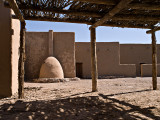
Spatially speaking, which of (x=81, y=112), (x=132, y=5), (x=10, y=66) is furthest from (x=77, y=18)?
(x=81, y=112)

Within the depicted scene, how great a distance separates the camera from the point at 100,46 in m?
16.6

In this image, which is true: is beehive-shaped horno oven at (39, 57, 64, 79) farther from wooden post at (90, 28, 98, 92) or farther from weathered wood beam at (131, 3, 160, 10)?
weathered wood beam at (131, 3, 160, 10)

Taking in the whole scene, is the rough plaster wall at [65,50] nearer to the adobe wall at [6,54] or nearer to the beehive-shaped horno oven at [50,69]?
the beehive-shaped horno oven at [50,69]

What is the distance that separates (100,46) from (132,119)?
45.1ft

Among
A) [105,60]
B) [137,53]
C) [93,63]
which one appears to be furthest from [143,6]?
[137,53]

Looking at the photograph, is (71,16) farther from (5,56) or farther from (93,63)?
(5,56)

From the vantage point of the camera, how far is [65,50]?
14648mm

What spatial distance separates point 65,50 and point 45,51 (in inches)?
74.8

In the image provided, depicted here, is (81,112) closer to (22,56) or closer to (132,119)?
(132,119)

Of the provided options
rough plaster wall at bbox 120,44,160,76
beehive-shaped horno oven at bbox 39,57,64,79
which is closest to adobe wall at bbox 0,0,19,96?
beehive-shaped horno oven at bbox 39,57,64,79

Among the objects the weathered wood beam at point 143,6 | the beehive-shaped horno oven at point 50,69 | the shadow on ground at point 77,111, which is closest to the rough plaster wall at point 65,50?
the beehive-shaped horno oven at point 50,69

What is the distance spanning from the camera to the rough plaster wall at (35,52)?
1418 cm

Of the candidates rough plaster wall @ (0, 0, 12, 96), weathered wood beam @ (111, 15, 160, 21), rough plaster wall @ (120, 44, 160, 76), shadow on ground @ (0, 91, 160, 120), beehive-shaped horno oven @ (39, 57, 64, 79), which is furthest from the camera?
rough plaster wall @ (120, 44, 160, 76)

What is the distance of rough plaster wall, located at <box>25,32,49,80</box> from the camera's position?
14.2 m
